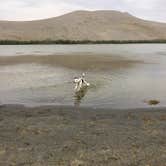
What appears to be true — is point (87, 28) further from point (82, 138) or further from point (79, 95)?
A: point (82, 138)

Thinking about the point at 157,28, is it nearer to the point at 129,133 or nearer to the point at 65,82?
the point at 65,82

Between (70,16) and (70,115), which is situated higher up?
(70,115)

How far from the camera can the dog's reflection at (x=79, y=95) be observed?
15.9m

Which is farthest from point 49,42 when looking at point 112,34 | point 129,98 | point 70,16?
point 129,98

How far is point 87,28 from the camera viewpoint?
14625 centimetres

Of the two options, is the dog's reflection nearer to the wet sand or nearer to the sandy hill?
the wet sand

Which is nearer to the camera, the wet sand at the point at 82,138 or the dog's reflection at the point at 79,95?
the wet sand at the point at 82,138

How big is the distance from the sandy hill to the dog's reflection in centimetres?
9978

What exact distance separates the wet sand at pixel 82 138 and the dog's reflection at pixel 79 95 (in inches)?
112

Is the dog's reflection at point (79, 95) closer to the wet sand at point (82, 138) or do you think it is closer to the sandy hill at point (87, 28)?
the wet sand at point (82, 138)

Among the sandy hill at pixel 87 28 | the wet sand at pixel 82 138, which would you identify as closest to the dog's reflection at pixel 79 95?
the wet sand at pixel 82 138

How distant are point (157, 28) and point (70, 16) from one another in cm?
3834

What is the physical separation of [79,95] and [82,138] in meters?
8.57

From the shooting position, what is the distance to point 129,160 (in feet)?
24.0
